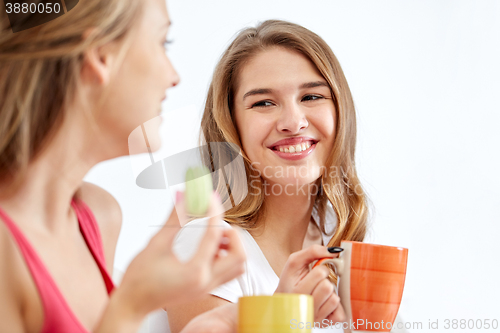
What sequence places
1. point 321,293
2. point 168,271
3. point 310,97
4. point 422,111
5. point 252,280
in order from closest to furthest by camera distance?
point 168,271, point 321,293, point 252,280, point 310,97, point 422,111

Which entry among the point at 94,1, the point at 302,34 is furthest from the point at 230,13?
the point at 94,1

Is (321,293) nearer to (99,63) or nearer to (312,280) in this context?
(312,280)

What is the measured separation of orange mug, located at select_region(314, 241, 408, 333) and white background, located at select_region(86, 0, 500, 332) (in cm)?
101

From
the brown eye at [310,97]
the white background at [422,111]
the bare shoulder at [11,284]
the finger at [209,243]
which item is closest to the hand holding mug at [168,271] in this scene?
the finger at [209,243]

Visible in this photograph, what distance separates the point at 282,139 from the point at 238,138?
186mm

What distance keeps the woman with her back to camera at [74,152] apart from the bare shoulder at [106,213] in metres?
0.15

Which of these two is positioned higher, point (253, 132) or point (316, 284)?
point (253, 132)

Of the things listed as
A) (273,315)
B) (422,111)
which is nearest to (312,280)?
(273,315)

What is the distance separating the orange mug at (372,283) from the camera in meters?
0.74

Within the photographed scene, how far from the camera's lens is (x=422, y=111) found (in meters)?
2.01

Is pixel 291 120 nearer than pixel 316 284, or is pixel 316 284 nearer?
pixel 316 284

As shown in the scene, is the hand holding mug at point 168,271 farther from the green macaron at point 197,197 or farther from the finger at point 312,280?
the finger at point 312,280

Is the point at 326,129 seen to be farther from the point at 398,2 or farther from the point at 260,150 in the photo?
the point at 398,2

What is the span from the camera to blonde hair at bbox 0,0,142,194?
48 centimetres
